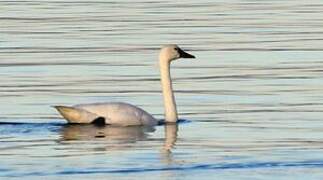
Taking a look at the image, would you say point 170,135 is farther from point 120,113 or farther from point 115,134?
point 120,113

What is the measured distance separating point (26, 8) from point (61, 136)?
23.1 metres

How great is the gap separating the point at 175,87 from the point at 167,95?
315 centimetres

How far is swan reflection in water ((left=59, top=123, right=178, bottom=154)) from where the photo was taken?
17.3 metres

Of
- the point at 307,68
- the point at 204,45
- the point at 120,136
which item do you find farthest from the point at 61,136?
the point at 204,45

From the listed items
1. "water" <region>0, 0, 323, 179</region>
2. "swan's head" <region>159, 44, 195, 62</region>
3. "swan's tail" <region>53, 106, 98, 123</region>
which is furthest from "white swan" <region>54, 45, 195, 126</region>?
"swan's head" <region>159, 44, 195, 62</region>

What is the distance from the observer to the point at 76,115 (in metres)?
19.0

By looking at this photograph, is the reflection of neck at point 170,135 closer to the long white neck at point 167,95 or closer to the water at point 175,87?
the water at point 175,87

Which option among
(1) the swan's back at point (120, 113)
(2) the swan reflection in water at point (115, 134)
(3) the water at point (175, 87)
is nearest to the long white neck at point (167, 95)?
(2) the swan reflection in water at point (115, 134)

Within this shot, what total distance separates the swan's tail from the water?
0.15 meters

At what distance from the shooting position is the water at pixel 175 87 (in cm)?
1536

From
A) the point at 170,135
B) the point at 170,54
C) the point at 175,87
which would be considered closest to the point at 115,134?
the point at 170,135

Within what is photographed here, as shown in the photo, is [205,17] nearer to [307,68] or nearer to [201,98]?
[307,68]

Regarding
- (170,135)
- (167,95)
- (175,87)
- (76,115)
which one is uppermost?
(175,87)

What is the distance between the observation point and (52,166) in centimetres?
1500
